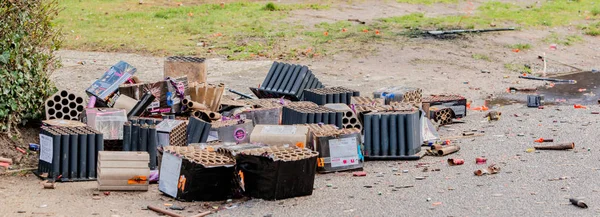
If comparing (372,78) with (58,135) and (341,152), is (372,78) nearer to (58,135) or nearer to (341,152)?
(341,152)

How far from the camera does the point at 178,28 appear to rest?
20578 millimetres

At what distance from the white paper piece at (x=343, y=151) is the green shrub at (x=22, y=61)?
135 inches

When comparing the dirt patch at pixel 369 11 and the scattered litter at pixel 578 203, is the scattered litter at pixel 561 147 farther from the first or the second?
the dirt patch at pixel 369 11

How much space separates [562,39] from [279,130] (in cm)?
1273

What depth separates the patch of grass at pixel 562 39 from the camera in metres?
20.5

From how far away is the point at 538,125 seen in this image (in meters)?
12.3

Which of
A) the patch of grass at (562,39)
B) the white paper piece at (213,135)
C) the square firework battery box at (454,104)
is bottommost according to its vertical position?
the white paper piece at (213,135)

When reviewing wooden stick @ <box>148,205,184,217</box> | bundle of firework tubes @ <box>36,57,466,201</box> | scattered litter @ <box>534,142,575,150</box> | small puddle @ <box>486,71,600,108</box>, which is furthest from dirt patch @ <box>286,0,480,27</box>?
wooden stick @ <box>148,205,184,217</box>

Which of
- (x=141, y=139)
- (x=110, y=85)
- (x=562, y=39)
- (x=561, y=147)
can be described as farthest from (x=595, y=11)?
(x=141, y=139)

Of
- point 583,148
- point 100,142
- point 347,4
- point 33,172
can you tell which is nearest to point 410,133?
point 583,148

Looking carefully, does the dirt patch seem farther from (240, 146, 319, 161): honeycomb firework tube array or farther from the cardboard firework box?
(240, 146, 319, 161): honeycomb firework tube array

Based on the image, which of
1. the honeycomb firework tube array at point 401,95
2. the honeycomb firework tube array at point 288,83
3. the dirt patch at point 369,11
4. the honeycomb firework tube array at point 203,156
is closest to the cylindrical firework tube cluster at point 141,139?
the honeycomb firework tube array at point 203,156

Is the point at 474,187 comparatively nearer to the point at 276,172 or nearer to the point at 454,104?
the point at 276,172

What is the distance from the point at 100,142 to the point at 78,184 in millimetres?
509
